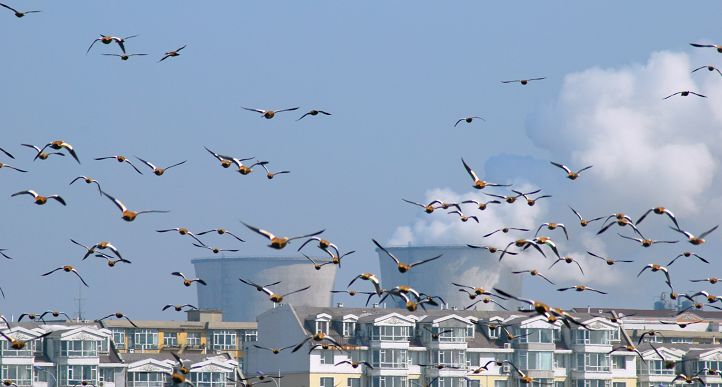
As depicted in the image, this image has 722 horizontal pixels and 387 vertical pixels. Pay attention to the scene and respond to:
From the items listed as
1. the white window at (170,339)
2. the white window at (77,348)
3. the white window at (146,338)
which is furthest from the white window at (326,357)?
the white window at (146,338)

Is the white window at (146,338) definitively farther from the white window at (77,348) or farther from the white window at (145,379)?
the white window at (77,348)

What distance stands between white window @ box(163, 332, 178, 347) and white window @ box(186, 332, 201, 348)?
147 cm

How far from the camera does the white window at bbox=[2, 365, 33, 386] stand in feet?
491

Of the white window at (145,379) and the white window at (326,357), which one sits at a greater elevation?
A: the white window at (326,357)

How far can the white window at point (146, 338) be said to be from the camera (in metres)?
194

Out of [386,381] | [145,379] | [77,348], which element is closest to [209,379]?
[145,379]

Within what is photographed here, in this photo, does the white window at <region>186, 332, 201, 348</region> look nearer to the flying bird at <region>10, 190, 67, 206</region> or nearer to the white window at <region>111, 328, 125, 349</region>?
the white window at <region>111, 328, 125, 349</region>

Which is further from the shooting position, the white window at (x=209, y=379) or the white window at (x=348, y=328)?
the white window at (x=348, y=328)

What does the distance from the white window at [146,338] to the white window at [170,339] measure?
3.22 ft

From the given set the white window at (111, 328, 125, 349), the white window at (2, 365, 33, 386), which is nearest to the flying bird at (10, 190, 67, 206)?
the white window at (2, 365, 33, 386)

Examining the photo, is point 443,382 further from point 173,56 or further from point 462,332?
point 173,56

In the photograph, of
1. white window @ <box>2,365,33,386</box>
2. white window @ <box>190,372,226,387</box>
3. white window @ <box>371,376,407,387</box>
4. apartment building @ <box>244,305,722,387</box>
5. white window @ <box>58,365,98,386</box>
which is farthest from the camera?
apartment building @ <box>244,305,722,387</box>

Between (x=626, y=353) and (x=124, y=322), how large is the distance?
5682cm

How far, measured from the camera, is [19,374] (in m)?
150
